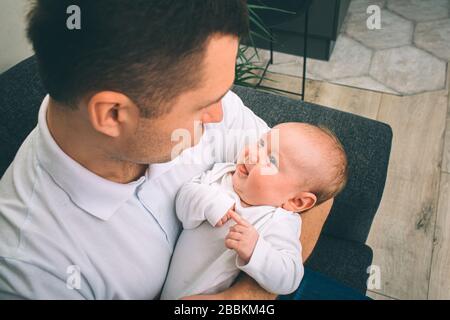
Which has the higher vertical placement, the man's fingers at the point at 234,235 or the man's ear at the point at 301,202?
the man's fingers at the point at 234,235

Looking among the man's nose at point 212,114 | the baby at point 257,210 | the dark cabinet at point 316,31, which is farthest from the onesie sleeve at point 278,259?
the dark cabinet at point 316,31

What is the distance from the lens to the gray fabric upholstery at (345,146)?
1.01 metres

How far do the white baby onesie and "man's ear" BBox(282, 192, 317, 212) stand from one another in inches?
1.1

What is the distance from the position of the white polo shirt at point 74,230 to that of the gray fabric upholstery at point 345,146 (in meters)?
0.25

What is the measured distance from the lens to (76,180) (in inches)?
28.4

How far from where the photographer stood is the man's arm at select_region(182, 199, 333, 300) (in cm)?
79

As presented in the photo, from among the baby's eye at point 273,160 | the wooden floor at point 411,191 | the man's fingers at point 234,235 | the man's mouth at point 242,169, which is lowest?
the wooden floor at point 411,191

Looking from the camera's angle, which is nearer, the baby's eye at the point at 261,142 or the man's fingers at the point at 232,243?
the man's fingers at the point at 232,243

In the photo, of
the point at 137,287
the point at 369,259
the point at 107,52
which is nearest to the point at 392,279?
the point at 369,259

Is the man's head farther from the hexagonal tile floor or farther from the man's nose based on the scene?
the hexagonal tile floor

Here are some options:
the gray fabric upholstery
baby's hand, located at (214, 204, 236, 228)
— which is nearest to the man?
baby's hand, located at (214, 204, 236, 228)

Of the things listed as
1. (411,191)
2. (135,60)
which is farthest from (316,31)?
(135,60)

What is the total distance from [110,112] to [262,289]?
43cm

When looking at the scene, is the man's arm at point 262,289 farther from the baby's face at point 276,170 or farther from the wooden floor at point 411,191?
the wooden floor at point 411,191
